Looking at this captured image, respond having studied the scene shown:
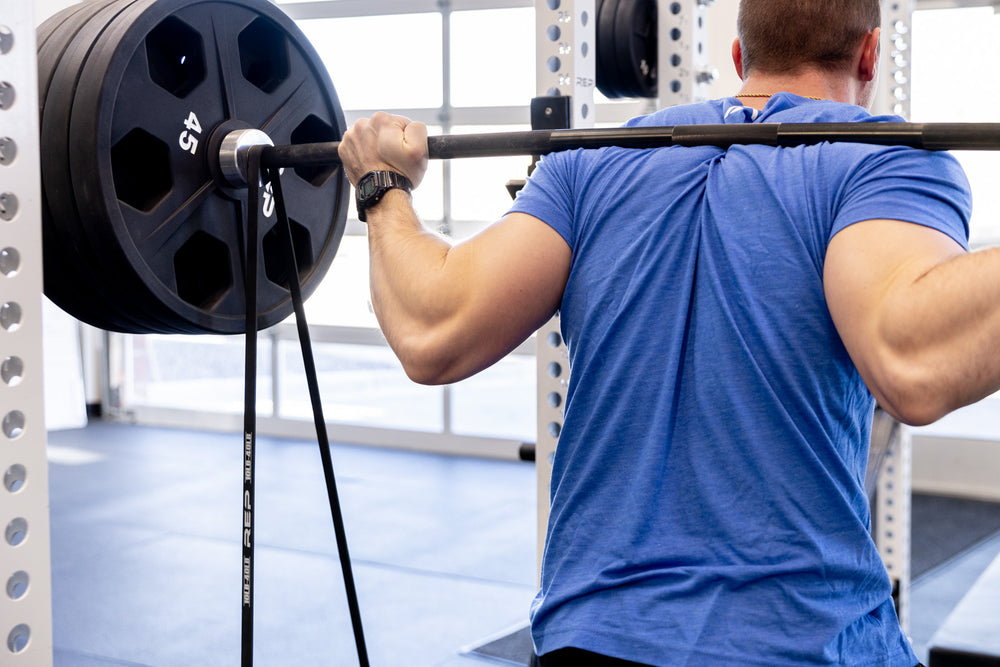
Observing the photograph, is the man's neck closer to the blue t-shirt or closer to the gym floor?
the blue t-shirt

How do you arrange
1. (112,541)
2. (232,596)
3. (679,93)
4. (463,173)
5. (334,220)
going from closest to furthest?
(334,220)
(679,93)
(232,596)
(112,541)
(463,173)

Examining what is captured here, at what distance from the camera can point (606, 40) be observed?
2.71 metres

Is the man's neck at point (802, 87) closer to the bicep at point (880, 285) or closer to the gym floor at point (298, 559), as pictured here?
the bicep at point (880, 285)

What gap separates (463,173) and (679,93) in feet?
12.1

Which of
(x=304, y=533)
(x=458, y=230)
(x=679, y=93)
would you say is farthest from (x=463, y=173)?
(x=679, y=93)

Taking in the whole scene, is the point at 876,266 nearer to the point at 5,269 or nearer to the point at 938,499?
the point at 5,269

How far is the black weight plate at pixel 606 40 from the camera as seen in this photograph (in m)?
2.69

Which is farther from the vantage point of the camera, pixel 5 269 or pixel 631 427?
pixel 5 269

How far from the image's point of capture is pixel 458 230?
21.0ft

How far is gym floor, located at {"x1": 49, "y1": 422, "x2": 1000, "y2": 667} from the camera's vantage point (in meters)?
3.46

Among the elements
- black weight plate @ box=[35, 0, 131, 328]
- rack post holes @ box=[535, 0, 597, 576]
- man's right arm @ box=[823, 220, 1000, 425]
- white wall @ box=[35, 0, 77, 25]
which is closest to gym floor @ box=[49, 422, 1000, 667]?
rack post holes @ box=[535, 0, 597, 576]

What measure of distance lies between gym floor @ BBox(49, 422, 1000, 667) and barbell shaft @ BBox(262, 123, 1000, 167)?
2.32 metres

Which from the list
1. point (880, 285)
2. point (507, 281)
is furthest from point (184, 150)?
point (880, 285)

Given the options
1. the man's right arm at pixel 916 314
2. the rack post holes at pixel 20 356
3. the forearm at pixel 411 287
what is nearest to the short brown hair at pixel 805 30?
the man's right arm at pixel 916 314
